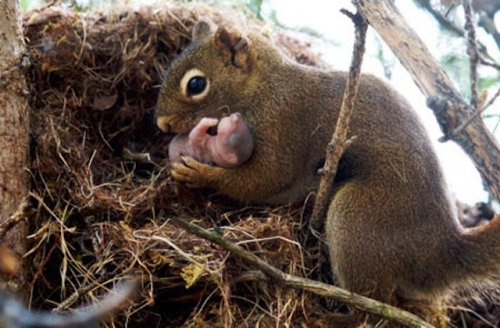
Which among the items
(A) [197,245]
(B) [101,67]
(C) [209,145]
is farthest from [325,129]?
(B) [101,67]

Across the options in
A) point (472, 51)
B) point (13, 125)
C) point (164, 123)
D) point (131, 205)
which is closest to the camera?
point (472, 51)

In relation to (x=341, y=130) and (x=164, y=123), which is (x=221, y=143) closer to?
(x=164, y=123)

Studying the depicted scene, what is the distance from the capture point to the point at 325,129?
3.38 meters

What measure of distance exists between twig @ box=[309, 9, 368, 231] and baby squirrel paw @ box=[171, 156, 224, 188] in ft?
1.86

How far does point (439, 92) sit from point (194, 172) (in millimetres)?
1350

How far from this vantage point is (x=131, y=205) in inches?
124

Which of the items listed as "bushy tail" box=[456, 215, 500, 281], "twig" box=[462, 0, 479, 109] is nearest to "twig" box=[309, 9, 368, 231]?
"twig" box=[462, 0, 479, 109]

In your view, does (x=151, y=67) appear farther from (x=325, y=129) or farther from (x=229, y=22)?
(x=325, y=129)

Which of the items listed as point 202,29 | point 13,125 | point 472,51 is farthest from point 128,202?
point 472,51

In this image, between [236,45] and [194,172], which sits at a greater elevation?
[236,45]

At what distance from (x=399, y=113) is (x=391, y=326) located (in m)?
1.06

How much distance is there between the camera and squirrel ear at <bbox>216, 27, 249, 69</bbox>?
3.47m

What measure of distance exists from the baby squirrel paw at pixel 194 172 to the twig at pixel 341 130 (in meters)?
0.57

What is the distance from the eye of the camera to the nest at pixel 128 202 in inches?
106
